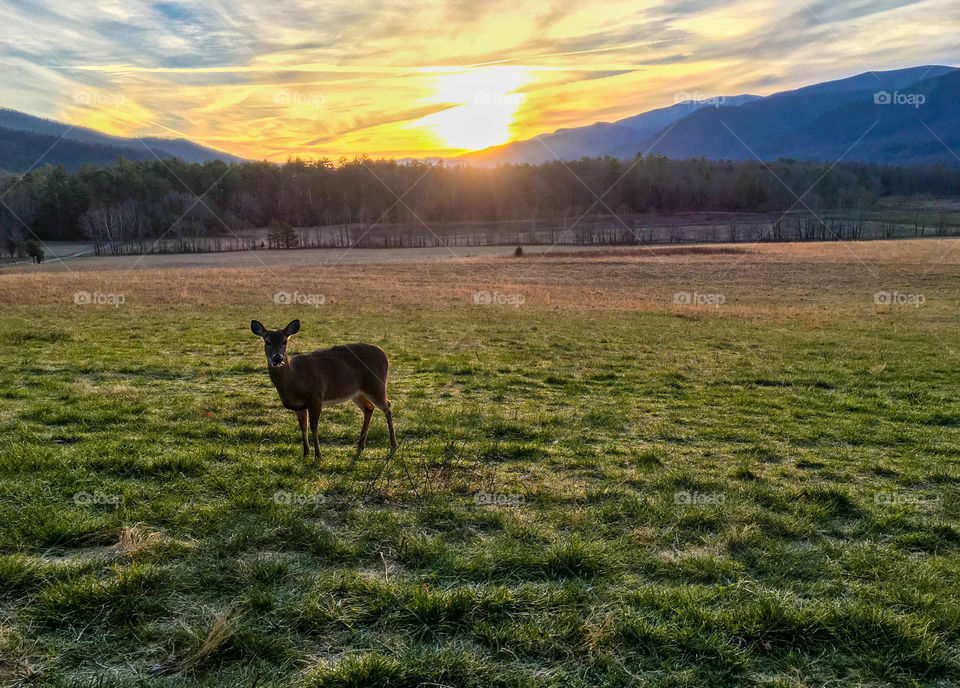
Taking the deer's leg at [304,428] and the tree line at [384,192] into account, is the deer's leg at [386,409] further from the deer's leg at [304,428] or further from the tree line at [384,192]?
the tree line at [384,192]

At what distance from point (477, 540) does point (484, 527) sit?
40 cm

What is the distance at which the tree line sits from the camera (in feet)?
412

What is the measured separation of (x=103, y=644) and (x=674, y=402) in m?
11.4

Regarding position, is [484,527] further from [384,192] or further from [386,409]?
[384,192]

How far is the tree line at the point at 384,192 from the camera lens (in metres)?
126

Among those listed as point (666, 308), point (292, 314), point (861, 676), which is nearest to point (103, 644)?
point (861, 676)

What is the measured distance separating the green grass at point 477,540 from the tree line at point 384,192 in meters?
128

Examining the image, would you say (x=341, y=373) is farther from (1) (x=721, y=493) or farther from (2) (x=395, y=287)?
(2) (x=395, y=287)

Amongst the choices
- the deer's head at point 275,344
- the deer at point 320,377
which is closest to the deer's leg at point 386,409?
the deer at point 320,377

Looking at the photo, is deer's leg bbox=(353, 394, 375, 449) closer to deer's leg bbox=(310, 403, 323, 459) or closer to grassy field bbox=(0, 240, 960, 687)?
grassy field bbox=(0, 240, 960, 687)

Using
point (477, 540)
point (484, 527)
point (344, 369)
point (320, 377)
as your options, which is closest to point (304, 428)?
point (320, 377)

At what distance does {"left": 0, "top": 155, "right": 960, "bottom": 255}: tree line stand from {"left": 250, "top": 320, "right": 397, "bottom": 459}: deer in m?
128

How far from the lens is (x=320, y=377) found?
28.2 feet

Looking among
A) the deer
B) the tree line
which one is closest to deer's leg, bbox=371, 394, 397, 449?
the deer
